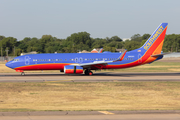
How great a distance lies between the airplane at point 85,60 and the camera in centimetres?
3904

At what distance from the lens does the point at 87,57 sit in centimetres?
4019

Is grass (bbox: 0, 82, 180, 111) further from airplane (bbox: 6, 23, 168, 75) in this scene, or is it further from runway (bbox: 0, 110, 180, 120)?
airplane (bbox: 6, 23, 168, 75)

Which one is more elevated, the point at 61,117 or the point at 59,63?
the point at 59,63

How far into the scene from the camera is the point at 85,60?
40.0 m

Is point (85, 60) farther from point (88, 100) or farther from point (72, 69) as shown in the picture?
point (88, 100)

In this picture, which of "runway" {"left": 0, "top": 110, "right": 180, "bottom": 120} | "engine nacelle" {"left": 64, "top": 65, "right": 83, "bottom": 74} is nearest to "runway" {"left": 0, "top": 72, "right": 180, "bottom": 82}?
"engine nacelle" {"left": 64, "top": 65, "right": 83, "bottom": 74}

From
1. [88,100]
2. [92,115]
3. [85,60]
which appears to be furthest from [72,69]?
[92,115]

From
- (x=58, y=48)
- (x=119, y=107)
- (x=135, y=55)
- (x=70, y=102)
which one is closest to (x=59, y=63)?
(x=135, y=55)

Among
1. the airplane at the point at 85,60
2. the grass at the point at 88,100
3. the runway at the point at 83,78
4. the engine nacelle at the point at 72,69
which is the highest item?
the airplane at the point at 85,60

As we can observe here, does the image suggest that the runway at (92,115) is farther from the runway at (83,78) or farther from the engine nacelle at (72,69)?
the engine nacelle at (72,69)

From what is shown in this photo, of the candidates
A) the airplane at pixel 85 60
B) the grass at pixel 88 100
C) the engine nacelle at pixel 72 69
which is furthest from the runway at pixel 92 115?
the airplane at pixel 85 60

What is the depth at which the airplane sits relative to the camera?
39041 millimetres

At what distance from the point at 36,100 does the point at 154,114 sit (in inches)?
363

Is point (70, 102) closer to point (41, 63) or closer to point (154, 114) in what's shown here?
point (154, 114)
